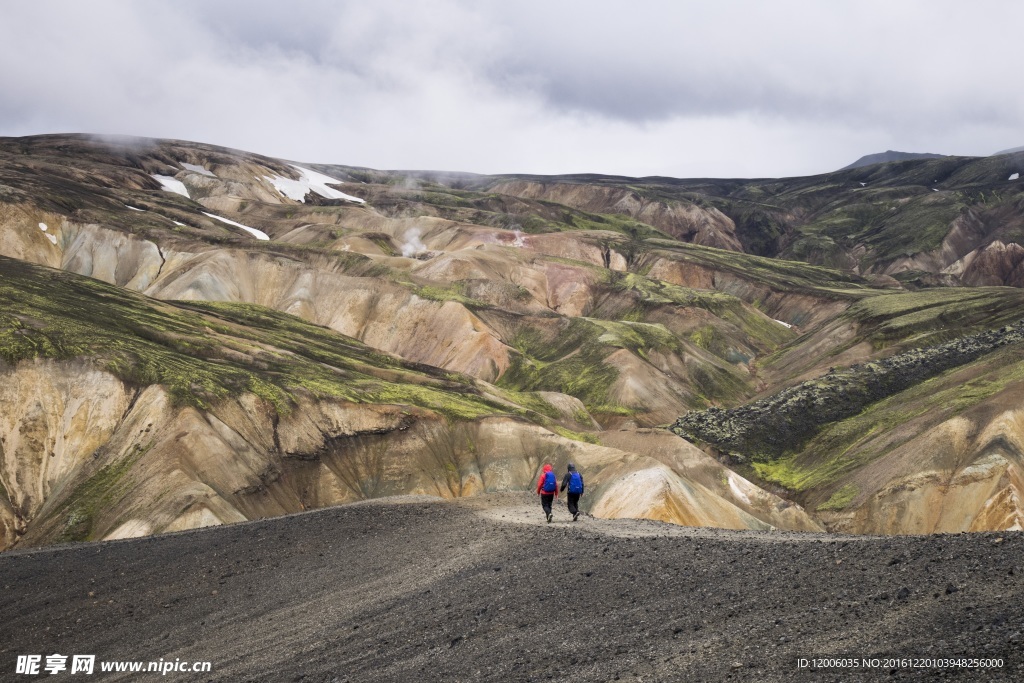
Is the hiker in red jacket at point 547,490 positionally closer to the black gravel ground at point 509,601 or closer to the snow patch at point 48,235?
the black gravel ground at point 509,601

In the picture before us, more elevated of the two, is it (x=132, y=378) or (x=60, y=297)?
(x=60, y=297)

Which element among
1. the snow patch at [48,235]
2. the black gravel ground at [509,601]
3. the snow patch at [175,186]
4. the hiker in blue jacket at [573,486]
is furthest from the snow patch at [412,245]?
the hiker in blue jacket at [573,486]

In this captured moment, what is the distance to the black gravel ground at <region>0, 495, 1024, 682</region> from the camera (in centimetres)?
1236

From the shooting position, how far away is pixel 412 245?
557ft

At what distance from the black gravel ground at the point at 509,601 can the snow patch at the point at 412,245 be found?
136698 millimetres

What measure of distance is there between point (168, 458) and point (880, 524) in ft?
159

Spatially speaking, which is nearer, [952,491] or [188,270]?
[952,491]

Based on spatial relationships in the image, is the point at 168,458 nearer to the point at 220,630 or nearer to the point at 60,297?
the point at 60,297

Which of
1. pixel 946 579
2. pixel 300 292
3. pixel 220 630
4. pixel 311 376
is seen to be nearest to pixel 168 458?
pixel 311 376

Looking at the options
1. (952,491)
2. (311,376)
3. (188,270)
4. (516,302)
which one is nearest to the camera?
(952,491)

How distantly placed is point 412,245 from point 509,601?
15530 cm

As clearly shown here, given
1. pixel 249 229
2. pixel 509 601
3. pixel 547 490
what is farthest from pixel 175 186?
pixel 509 601

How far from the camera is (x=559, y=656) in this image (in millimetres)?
14398

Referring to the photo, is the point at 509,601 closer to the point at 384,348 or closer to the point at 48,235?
the point at 384,348
